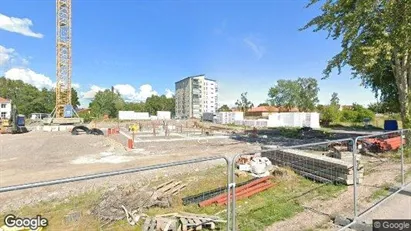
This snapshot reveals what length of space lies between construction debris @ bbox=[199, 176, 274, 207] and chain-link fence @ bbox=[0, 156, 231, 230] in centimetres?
19

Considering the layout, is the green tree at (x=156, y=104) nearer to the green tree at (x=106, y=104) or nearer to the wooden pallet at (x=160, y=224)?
the green tree at (x=106, y=104)

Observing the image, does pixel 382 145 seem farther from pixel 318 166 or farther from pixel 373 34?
pixel 318 166

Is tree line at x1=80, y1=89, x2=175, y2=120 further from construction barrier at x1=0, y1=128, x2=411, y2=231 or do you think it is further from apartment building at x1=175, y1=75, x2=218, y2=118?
construction barrier at x1=0, y1=128, x2=411, y2=231

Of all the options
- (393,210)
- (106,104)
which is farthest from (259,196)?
(106,104)

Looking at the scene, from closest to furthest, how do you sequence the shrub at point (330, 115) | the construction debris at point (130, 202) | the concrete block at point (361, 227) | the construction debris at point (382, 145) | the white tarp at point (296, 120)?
the concrete block at point (361, 227), the construction debris at point (130, 202), the construction debris at point (382, 145), the white tarp at point (296, 120), the shrub at point (330, 115)

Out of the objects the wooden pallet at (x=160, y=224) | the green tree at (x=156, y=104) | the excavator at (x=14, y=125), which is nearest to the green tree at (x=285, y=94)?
the green tree at (x=156, y=104)

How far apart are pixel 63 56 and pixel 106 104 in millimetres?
47821

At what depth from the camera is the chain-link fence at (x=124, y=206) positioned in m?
5.53

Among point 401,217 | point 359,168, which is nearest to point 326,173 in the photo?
point 359,168

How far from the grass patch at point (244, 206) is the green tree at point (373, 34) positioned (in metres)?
7.26

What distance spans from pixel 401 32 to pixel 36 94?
103 meters

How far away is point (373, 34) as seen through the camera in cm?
1290

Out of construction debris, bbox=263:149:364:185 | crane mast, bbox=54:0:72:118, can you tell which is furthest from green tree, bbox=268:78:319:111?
construction debris, bbox=263:149:364:185

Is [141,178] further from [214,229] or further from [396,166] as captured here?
[396,166]
